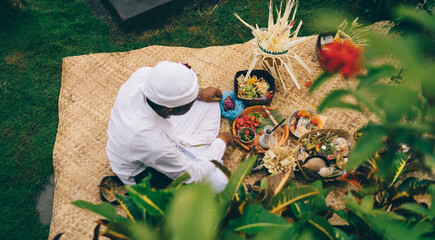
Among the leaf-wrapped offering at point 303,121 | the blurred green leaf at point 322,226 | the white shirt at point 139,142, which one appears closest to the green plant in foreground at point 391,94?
the blurred green leaf at point 322,226

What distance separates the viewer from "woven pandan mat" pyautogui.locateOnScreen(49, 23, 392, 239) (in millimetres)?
2201

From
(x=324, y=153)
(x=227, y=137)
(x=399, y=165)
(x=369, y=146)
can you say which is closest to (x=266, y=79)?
(x=227, y=137)

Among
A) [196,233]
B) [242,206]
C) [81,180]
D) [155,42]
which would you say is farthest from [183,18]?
[196,233]

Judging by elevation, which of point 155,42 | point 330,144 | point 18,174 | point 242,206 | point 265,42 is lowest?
point 18,174

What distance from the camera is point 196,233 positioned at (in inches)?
18.5

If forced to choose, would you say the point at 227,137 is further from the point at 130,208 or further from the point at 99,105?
the point at 99,105

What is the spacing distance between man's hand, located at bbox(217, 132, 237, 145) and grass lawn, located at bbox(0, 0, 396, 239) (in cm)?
173

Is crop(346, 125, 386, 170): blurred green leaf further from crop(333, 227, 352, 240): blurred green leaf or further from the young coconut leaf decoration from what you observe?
the young coconut leaf decoration

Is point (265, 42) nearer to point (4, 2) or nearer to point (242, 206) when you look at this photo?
point (242, 206)

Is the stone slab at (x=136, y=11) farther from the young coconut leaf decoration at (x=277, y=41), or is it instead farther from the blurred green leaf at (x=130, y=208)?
the blurred green leaf at (x=130, y=208)

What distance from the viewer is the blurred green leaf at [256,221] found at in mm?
974

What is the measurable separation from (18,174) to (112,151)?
1661 millimetres

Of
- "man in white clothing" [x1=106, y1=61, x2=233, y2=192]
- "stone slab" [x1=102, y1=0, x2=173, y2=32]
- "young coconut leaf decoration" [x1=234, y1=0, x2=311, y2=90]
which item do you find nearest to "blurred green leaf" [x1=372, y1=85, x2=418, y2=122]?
"man in white clothing" [x1=106, y1=61, x2=233, y2=192]

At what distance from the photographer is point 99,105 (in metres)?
2.62
